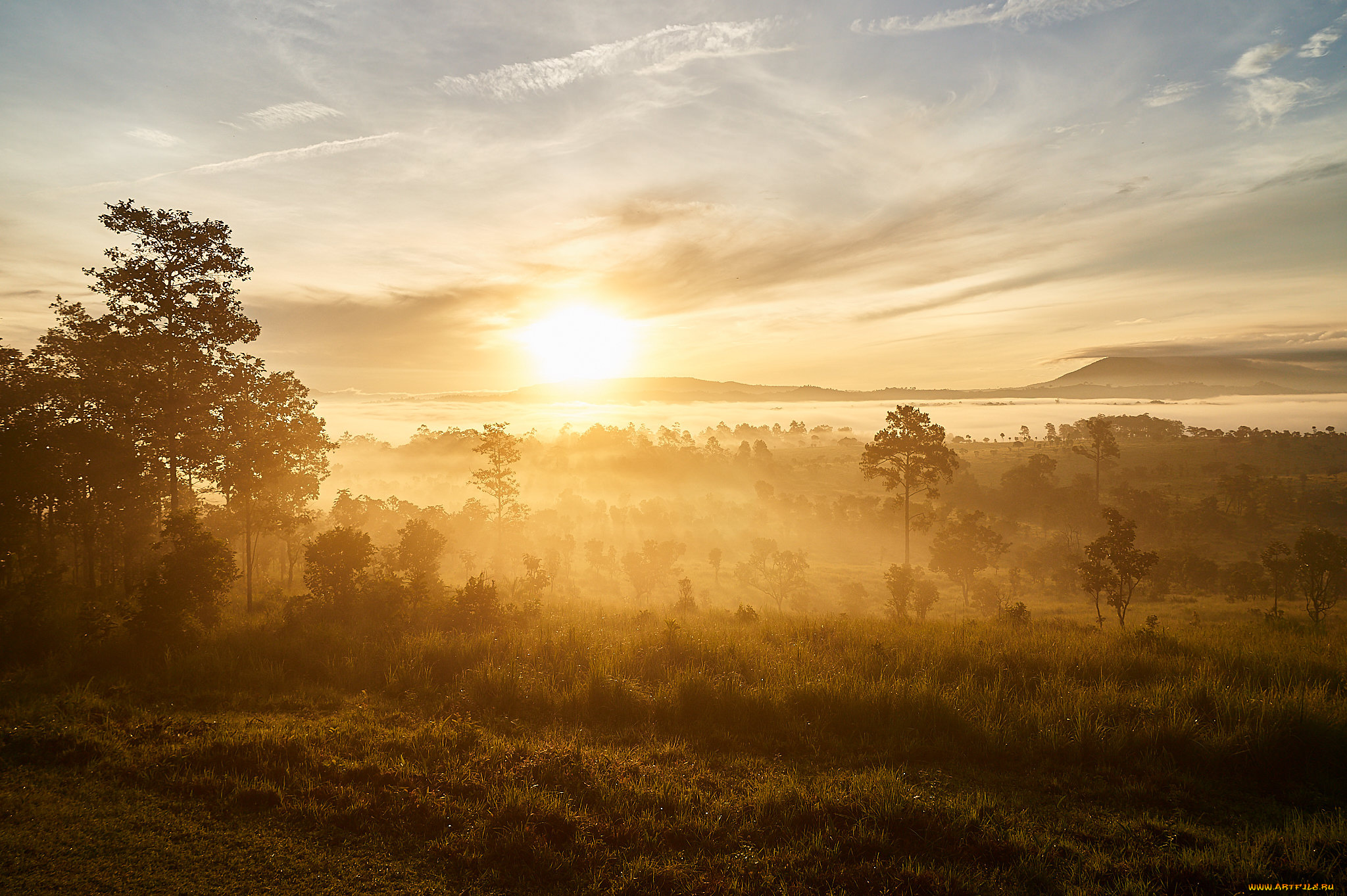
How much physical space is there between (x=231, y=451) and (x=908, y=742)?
69.1ft

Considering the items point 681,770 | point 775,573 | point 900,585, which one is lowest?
point 775,573

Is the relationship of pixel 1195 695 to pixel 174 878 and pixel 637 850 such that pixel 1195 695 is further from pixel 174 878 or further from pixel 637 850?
pixel 174 878

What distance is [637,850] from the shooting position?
18.6 ft

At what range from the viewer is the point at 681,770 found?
718cm

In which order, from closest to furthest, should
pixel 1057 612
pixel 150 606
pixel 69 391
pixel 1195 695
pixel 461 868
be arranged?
pixel 461 868 < pixel 1195 695 < pixel 150 606 < pixel 69 391 < pixel 1057 612

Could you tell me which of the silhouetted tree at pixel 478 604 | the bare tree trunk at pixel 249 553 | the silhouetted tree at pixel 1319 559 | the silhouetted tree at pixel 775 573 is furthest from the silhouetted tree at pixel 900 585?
the bare tree trunk at pixel 249 553

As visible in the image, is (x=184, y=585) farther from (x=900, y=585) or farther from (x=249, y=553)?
(x=900, y=585)

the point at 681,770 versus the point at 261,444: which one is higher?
the point at 261,444

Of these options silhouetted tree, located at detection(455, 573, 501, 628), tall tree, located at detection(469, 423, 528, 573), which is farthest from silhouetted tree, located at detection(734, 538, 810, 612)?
silhouetted tree, located at detection(455, 573, 501, 628)

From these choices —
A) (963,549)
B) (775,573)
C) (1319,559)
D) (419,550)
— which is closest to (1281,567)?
(1319,559)

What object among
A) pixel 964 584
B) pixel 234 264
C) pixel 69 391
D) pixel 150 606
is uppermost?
pixel 234 264

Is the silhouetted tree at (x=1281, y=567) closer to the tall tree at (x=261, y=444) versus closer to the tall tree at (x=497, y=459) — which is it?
the tall tree at (x=497, y=459)

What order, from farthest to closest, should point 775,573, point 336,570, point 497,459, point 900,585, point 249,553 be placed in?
point 775,573, point 497,459, point 900,585, point 249,553, point 336,570

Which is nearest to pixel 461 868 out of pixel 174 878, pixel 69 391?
pixel 174 878
